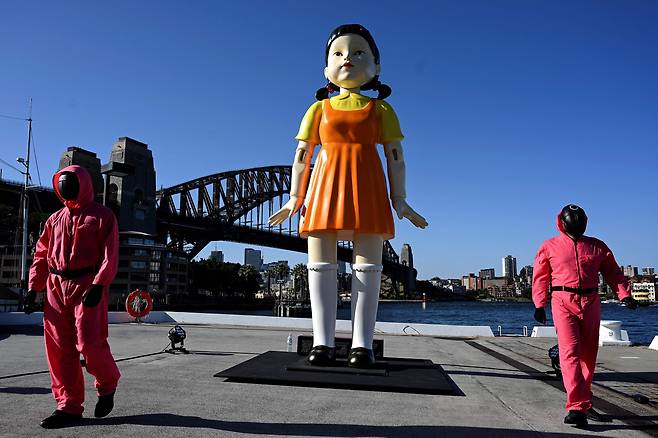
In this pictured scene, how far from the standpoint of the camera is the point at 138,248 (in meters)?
59.7

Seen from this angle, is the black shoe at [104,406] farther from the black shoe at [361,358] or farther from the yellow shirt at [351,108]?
the yellow shirt at [351,108]

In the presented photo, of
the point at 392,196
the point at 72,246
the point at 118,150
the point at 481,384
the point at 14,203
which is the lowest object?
the point at 481,384

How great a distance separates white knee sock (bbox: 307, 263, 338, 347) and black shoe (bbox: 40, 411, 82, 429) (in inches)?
85.4

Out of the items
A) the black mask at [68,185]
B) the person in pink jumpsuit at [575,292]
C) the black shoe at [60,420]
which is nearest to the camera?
the black shoe at [60,420]

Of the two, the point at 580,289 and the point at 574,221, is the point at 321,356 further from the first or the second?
the point at 574,221

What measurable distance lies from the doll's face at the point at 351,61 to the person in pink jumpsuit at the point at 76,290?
2628mm

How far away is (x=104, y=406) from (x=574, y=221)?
11.7ft

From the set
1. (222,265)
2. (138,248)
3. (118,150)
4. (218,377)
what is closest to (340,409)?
(218,377)

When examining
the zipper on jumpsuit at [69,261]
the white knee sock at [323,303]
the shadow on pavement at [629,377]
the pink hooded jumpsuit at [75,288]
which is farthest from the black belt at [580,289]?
the zipper on jumpsuit at [69,261]

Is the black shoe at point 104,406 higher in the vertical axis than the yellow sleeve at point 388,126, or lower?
lower

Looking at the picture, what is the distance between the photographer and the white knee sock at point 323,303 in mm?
4805

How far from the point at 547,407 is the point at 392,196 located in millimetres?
2344

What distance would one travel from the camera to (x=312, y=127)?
17.1ft

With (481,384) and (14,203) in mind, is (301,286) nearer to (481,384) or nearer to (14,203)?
(14,203)
